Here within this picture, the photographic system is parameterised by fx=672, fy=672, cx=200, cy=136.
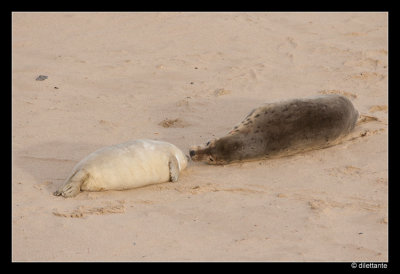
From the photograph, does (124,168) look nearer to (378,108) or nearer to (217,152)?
(217,152)

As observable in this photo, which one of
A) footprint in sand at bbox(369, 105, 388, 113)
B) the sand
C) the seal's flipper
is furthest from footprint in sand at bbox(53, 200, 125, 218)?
footprint in sand at bbox(369, 105, 388, 113)

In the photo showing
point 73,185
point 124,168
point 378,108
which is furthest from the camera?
point 378,108

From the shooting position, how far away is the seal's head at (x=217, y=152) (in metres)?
6.33

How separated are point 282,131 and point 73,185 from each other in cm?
211

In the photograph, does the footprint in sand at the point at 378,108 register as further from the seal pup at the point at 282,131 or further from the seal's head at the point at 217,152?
the seal's head at the point at 217,152

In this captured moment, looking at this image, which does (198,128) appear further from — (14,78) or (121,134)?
(14,78)

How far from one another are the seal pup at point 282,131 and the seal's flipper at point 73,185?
121 centimetres

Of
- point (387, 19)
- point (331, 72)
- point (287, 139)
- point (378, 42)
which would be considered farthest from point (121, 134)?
point (387, 19)

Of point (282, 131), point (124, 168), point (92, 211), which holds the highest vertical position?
point (282, 131)

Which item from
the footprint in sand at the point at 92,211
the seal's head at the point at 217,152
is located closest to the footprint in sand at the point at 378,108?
the seal's head at the point at 217,152

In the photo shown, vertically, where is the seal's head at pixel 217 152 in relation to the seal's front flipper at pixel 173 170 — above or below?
above

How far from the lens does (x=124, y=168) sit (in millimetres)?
5652

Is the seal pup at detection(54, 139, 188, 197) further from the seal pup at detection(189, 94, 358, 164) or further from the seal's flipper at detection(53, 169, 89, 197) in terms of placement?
the seal pup at detection(189, 94, 358, 164)

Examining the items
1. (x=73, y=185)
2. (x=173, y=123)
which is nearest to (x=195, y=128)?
(x=173, y=123)
